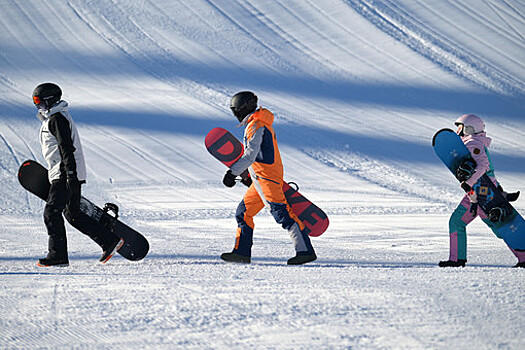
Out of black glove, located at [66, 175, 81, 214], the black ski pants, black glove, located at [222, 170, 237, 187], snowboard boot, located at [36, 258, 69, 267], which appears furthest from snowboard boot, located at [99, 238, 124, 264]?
black glove, located at [222, 170, 237, 187]

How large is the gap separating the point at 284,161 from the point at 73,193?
7.54 m

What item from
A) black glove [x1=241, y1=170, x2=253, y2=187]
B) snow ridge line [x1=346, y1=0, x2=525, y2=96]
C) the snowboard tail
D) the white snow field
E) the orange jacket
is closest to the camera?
the white snow field

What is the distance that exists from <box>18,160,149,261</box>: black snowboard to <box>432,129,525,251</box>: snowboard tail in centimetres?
237

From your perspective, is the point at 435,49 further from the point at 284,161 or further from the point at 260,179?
the point at 260,179

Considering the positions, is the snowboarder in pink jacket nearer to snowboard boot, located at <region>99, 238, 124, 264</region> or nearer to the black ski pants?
snowboard boot, located at <region>99, 238, 124, 264</region>

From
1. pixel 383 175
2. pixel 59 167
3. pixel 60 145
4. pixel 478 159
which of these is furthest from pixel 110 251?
pixel 383 175

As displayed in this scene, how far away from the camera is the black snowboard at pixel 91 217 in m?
4.56

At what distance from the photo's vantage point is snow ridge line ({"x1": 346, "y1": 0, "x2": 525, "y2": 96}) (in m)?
15.5

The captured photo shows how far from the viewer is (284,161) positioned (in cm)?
1164

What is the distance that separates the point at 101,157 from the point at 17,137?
1.98 meters

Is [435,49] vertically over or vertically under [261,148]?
over

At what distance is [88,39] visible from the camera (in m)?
18.5

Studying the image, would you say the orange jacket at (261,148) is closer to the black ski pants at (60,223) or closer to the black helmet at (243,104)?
the black helmet at (243,104)

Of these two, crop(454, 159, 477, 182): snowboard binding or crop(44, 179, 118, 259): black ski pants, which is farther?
crop(454, 159, 477, 182): snowboard binding
